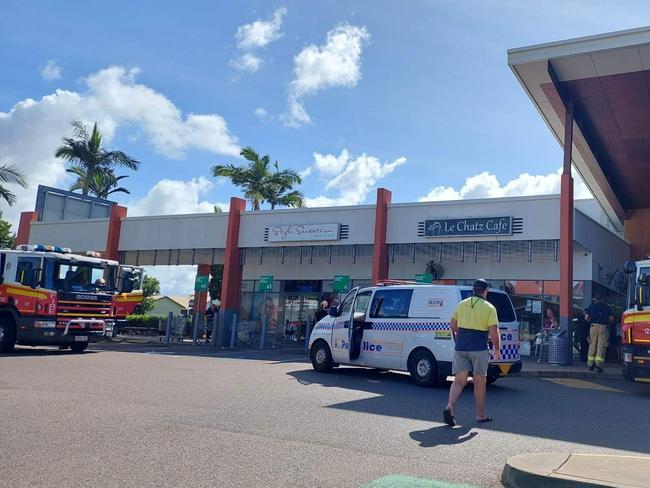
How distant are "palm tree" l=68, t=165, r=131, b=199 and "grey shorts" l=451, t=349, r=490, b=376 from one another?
31960mm

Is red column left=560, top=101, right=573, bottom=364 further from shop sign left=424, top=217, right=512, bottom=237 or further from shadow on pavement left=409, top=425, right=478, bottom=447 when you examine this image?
shadow on pavement left=409, top=425, right=478, bottom=447

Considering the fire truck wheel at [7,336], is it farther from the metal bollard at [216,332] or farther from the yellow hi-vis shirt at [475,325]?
the yellow hi-vis shirt at [475,325]

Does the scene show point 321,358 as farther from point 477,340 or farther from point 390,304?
point 477,340

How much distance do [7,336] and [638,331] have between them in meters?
14.6

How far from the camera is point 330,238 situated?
912 inches

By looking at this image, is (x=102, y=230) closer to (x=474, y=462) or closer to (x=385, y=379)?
(x=385, y=379)

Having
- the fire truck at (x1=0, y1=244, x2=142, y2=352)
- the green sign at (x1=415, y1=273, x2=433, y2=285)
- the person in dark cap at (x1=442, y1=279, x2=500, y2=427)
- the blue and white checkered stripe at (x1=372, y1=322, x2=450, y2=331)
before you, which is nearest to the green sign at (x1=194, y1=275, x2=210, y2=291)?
the fire truck at (x1=0, y1=244, x2=142, y2=352)

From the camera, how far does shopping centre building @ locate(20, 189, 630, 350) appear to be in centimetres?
2081

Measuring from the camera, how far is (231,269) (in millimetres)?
24672

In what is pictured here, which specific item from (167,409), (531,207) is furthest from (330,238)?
(167,409)

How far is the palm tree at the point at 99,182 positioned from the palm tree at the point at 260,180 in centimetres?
757

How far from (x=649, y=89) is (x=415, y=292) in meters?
10.7

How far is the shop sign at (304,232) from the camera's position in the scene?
23.2 meters

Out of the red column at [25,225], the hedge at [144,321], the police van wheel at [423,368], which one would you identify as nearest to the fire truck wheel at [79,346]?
the police van wheel at [423,368]
